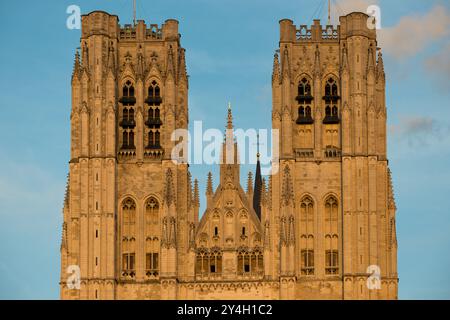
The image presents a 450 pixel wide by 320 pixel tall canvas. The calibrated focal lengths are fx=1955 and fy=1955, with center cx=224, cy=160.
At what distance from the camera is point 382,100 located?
100625 mm

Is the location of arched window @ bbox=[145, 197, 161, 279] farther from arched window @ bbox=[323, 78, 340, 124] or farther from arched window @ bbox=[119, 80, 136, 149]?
arched window @ bbox=[323, 78, 340, 124]

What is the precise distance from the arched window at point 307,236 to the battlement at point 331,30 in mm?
8523

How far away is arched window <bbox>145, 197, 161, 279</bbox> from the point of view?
98500 millimetres

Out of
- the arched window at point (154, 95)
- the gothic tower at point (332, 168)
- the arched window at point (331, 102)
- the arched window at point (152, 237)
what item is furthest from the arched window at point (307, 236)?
the arched window at point (154, 95)

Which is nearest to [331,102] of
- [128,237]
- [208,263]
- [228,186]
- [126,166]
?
[228,186]

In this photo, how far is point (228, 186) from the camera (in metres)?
99.6

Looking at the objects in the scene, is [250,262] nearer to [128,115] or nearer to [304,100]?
[304,100]

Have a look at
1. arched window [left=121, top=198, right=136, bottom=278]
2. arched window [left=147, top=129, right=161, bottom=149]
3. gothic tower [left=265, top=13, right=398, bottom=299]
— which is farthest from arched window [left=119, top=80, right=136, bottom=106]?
gothic tower [left=265, top=13, right=398, bottom=299]

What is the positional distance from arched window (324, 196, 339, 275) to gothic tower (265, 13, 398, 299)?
5 cm

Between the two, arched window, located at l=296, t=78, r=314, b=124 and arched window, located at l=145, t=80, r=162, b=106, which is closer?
arched window, located at l=296, t=78, r=314, b=124

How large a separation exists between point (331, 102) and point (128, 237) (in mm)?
12565

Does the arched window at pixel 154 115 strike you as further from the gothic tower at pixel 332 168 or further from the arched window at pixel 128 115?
the gothic tower at pixel 332 168

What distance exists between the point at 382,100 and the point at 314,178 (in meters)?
5.53
